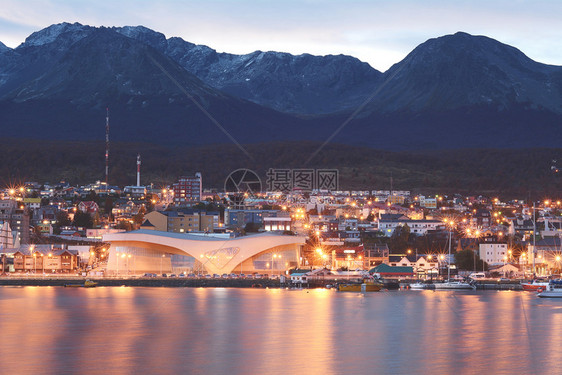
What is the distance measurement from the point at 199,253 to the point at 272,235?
4.83m

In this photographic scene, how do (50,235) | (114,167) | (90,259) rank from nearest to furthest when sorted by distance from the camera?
(90,259)
(50,235)
(114,167)

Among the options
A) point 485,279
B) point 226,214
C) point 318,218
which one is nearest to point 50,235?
point 226,214

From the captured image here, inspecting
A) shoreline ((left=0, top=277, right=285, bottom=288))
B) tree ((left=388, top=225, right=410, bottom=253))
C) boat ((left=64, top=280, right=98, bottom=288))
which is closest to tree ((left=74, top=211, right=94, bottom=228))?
tree ((left=388, top=225, right=410, bottom=253))

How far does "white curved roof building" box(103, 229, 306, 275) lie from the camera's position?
61.5 m

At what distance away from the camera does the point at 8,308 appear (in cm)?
4103

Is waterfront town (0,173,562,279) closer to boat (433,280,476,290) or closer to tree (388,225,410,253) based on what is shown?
tree (388,225,410,253)

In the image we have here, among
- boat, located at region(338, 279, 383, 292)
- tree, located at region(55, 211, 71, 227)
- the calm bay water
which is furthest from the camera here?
tree, located at region(55, 211, 71, 227)

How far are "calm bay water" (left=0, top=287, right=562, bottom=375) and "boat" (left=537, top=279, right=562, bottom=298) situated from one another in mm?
2187

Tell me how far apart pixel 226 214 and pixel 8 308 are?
51.5m

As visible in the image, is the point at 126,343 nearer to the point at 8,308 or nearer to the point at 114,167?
the point at 8,308

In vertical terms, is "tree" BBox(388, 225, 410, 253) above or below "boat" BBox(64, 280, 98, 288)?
above

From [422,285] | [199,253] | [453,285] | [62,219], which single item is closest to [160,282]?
[199,253]

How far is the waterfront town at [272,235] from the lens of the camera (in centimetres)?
6241

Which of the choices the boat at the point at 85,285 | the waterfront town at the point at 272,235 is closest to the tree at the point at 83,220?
the waterfront town at the point at 272,235
